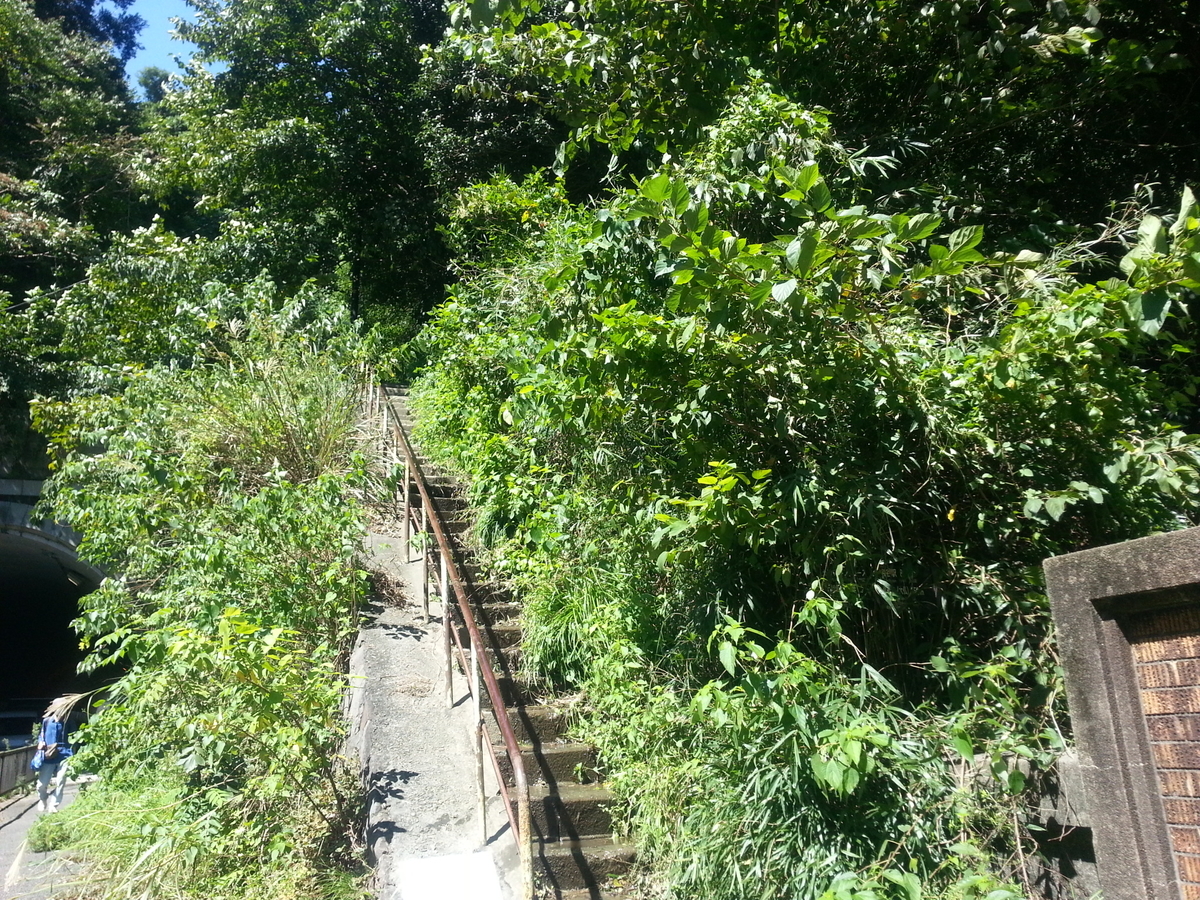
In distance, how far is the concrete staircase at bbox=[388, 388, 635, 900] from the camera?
457 cm

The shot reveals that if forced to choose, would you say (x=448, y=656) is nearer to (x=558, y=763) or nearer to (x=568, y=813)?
(x=558, y=763)

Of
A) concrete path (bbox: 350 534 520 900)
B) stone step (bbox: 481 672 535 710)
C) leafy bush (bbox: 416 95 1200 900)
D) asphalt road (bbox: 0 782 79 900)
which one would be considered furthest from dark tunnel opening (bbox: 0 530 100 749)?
leafy bush (bbox: 416 95 1200 900)

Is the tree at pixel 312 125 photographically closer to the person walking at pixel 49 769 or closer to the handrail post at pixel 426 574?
the person walking at pixel 49 769

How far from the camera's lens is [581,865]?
4.61 metres

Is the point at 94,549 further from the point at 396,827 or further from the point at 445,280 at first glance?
the point at 445,280

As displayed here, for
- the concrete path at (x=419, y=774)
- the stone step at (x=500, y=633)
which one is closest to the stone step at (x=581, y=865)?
the concrete path at (x=419, y=774)

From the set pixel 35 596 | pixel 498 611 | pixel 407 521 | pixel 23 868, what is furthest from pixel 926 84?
pixel 35 596

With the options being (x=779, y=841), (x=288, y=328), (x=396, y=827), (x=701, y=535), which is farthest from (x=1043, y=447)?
(x=288, y=328)

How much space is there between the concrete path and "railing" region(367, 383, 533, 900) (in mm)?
122

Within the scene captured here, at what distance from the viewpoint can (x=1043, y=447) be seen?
4086mm

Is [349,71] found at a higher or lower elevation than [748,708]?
higher

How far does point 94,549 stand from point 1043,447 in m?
7.06

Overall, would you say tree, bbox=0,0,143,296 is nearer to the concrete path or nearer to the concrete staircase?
the concrete path

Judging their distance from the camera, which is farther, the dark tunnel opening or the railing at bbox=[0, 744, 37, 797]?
the dark tunnel opening
